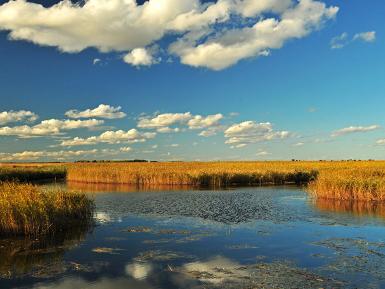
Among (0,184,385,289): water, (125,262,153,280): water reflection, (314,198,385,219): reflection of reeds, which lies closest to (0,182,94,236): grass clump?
(0,184,385,289): water

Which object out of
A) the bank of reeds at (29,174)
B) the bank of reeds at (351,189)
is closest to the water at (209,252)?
the bank of reeds at (351,189)

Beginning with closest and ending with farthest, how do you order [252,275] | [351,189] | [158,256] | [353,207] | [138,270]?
[252,275], [138,270], [158,256], [353,207], [351,189]

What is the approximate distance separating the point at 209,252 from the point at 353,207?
42.3ft

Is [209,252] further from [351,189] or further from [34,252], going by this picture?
[351,189]

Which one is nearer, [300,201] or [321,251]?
[321,251]

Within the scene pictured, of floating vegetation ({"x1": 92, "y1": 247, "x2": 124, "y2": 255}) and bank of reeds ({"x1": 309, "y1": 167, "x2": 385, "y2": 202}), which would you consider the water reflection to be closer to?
floating vegetation ({"x1": 92, "y1": 247, "x2": 124, "y2": 255})

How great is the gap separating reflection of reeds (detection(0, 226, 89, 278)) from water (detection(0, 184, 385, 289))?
3cm

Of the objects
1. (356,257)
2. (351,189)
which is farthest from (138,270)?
(351,189)

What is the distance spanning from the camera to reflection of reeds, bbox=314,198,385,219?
68.7 feet

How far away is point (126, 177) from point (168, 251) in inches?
1214

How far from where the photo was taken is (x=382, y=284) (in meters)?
9.53

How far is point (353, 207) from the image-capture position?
74.9ft

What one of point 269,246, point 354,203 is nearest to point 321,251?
point 269,246

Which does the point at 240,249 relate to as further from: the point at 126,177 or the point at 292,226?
the point at 126,177
